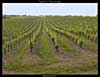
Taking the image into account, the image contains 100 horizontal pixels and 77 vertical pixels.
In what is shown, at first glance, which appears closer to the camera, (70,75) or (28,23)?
(70,75)

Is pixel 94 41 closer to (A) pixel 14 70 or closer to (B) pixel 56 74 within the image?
(B) pixel 56 74

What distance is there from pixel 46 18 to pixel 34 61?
964mm

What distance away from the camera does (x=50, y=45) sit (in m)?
6.53

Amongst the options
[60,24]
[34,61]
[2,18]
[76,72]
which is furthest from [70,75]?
[2,18]

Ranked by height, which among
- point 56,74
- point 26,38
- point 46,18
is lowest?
point 56,74

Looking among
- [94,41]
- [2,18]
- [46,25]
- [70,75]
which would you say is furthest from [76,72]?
[2,18]

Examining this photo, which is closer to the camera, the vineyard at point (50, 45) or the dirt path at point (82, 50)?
the vineyard at point (50, 45)

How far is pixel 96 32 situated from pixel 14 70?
195 centimetres

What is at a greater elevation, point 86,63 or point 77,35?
point 77,35

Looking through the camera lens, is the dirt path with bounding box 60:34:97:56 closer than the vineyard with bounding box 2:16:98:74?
No

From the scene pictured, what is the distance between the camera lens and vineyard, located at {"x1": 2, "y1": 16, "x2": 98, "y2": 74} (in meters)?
6.17

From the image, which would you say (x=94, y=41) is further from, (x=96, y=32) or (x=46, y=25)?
(x=46, y=25)

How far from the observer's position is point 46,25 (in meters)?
6.50

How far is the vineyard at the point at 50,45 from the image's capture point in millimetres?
6172
